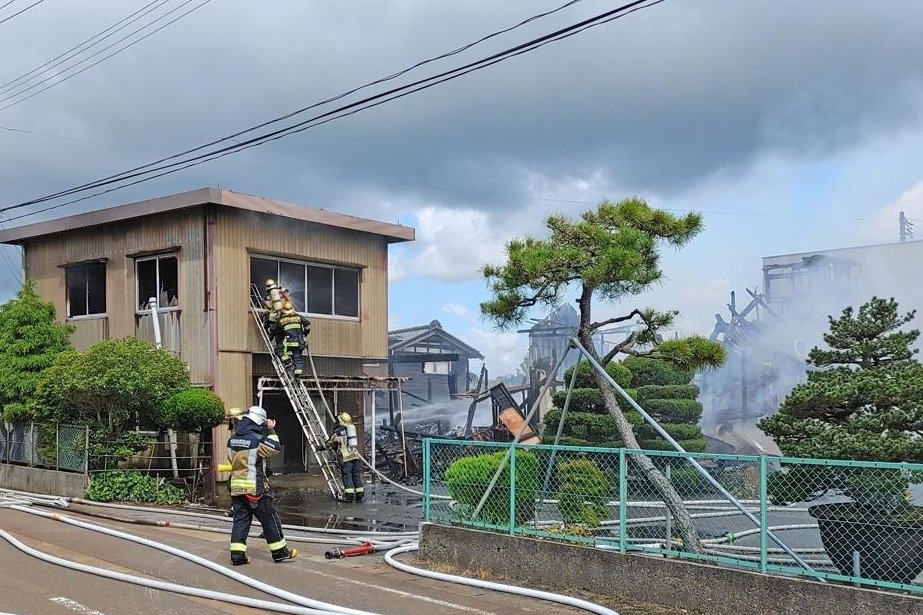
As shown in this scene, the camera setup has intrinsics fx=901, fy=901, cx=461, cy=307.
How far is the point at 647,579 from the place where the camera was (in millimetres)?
8125

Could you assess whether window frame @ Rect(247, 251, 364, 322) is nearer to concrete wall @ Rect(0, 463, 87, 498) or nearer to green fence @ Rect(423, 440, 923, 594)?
concrete wall @ Rect(0, 463, 87, 498)

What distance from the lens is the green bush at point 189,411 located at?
16859 millimetres

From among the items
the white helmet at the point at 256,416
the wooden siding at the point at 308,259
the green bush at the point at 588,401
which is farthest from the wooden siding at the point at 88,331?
the white helmet at the point at 256,416

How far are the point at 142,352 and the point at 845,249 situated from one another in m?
20.2

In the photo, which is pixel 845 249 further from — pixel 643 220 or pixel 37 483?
pixel 37 483

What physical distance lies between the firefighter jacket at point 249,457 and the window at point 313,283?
32.0 feet

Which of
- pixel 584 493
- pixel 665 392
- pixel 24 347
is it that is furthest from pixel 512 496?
pixel 24 347

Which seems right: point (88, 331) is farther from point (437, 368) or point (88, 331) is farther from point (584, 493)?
point (437, 368)

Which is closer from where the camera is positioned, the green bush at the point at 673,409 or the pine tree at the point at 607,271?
the pine tree at the point at 607,271

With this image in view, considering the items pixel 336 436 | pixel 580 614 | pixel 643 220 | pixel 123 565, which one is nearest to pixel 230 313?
pixel 336 436

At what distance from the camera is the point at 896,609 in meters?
6.64

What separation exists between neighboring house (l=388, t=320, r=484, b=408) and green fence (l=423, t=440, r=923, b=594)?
2336cm

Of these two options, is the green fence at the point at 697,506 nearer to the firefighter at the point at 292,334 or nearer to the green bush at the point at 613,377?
the green bush at the point at 613,377

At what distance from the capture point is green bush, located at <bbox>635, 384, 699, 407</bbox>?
19.6 metres
